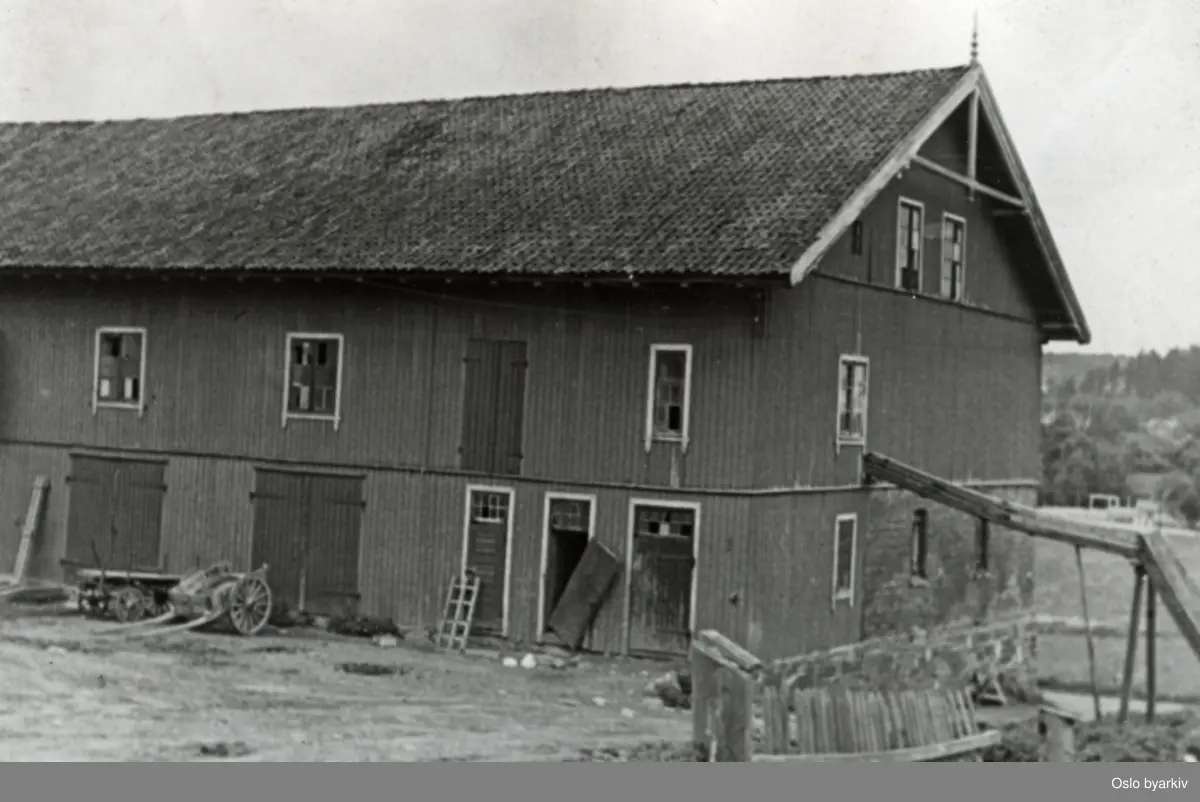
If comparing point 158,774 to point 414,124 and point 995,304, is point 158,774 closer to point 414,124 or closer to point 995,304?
point 414,124

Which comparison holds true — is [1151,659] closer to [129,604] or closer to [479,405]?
[479,405]

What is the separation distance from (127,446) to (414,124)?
25.6 feet

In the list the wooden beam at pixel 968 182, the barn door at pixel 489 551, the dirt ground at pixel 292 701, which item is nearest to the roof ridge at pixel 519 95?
the wooden beam at pixel 968 182

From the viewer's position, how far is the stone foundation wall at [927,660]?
78.6ft

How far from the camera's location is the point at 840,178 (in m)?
23.2

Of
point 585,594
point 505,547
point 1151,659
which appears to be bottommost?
point 1151,659

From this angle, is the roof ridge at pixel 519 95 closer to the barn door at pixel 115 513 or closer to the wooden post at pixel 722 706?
the barn door at pixel 115 513

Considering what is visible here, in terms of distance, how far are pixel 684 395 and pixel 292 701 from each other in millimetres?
7342

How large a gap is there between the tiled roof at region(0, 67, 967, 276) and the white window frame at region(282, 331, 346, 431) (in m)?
1.52

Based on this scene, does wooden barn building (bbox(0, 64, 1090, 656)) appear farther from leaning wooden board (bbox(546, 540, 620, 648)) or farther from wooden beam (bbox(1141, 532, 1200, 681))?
wooden beam (bbox(1141, 532, 1200, 681))

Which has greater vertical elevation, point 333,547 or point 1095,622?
point 333,547

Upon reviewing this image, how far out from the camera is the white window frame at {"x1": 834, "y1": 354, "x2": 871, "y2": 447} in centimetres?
2473

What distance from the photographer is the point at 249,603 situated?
24.9 metres

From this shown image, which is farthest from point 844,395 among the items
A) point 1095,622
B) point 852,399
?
point 1095,622
